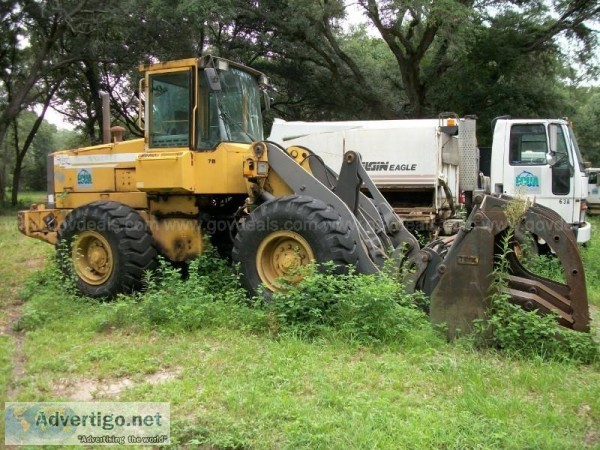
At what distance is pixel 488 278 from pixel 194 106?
3.95m

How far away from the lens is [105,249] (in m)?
7.09

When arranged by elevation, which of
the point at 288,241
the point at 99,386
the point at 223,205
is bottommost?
the point at 99,386

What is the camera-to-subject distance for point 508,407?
11.8 ft

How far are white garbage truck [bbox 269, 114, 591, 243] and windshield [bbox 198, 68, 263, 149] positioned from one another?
332 centimetres

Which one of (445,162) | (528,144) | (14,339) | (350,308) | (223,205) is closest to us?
(350,308)

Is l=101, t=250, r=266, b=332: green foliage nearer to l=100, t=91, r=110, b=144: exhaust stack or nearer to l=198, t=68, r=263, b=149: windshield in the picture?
l=198, t=68, r=263, b=149: windshield

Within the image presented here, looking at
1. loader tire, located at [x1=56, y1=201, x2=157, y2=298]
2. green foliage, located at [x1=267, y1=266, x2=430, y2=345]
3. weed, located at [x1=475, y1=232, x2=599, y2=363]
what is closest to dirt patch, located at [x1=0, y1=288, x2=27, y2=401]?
loader tire, located at [x1=56, y1=201, x2=157, y2=298]

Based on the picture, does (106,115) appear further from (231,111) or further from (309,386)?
(309,386)

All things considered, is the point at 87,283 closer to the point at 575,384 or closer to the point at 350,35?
the point at 575,384

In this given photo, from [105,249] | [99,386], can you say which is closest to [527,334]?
[99,386]

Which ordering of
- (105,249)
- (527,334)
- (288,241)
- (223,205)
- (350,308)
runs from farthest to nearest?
1. (223,205)
2. (105,249)
3. (288,241)
4. (350,308)
5. (527,334)

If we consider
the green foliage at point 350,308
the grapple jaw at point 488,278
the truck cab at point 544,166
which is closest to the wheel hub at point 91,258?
the green foliage at point 350,308

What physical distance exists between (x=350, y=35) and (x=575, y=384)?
2481 cm

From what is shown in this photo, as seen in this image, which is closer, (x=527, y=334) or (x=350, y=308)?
(x=527, y=334)
